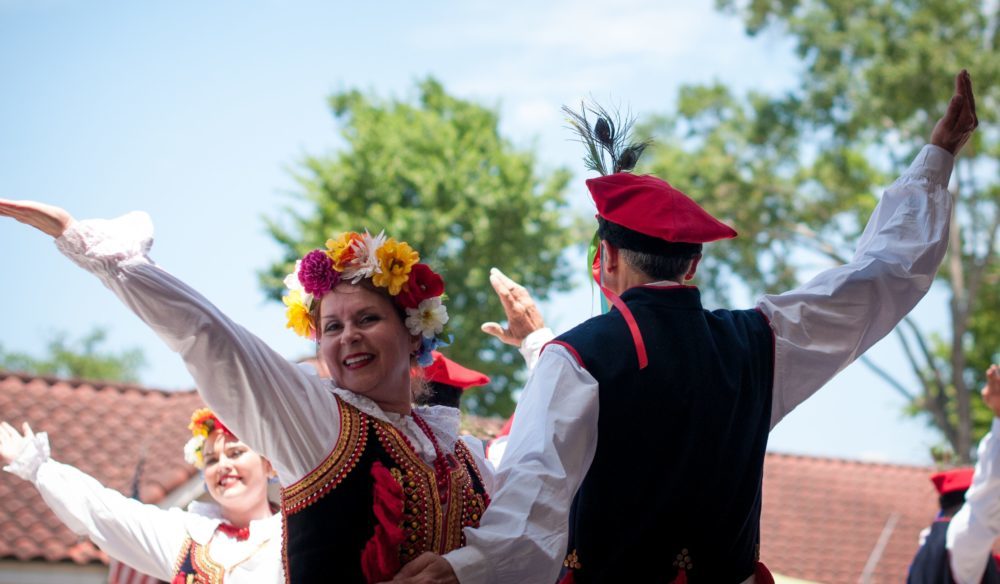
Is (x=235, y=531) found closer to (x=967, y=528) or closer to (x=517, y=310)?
(x=517, y=310)

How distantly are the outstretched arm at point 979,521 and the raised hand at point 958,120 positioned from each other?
1.86 meters

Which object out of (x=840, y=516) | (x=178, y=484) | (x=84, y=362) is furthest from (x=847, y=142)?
(x=84, y=362)

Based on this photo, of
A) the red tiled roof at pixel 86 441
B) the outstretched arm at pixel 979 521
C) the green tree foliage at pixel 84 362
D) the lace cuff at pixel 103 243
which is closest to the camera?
the lace cuff at pixel 103 243

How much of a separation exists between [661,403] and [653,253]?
1.31 feet

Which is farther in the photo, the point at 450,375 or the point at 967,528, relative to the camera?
the point at 967,528

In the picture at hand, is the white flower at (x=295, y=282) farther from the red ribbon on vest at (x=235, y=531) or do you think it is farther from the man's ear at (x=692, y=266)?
the red ribbon on vest at (x=235, y=531)

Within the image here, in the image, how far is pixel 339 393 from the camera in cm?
267

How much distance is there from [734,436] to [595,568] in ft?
1.50

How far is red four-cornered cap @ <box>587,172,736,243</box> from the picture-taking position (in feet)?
8.80

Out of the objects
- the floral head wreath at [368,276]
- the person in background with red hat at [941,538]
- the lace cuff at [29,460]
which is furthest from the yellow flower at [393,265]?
the person in background with red hat at [941,538]

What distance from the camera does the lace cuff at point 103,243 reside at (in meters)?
2.27

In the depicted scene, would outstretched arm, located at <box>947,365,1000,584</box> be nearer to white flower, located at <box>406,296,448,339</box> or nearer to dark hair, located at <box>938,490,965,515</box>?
dark hair, located at <box>938,490,965,515</box>

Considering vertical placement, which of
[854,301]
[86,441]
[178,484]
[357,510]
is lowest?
[178,484]

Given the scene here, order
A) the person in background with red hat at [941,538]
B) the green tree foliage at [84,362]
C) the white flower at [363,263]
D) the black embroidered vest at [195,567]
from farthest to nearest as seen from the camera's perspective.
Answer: the green tree foliage at [84,362]
the person in background with red hat at [941,538]
the black embroidered vest at [195,567]
the white flower at [363,263]
